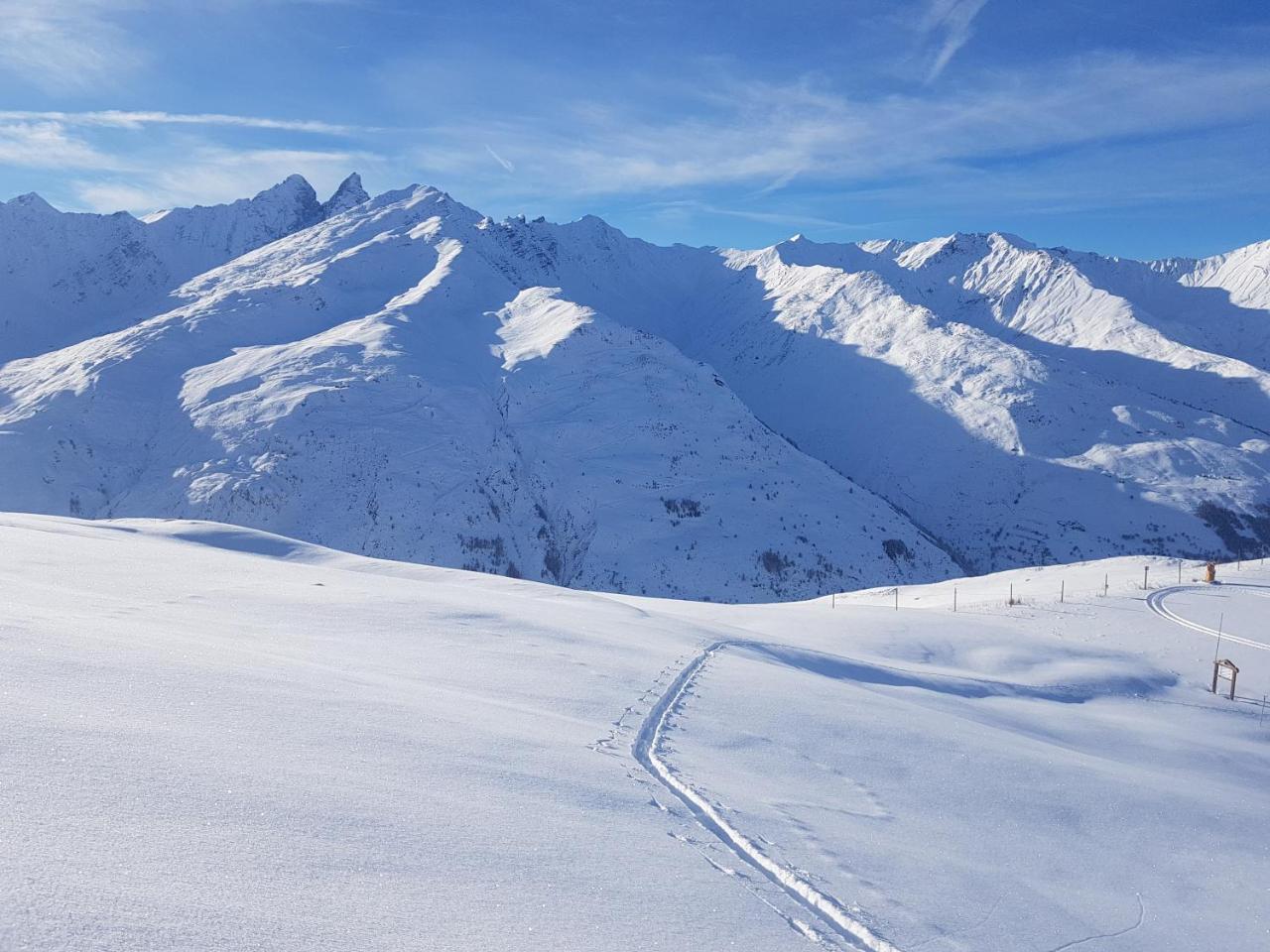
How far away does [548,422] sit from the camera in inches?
2852

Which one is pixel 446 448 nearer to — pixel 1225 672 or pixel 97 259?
pixel 1225 672

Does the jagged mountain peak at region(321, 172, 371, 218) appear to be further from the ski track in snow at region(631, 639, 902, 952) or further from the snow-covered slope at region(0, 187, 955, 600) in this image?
the ski track in snow at region(631, 639, 902, 952)

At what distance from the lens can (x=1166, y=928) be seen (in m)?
7.25

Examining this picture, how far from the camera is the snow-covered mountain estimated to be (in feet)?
182

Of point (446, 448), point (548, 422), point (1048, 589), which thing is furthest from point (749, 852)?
point (548, 422)

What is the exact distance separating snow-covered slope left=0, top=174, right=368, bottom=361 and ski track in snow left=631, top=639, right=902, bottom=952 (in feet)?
340

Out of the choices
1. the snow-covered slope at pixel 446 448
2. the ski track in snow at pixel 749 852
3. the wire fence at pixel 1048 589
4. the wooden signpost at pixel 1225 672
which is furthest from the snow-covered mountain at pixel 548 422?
the ski track in snow at pixel 749 852

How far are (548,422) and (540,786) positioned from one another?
66.4 metres

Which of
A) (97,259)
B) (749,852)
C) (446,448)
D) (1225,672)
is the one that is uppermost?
(97,259)

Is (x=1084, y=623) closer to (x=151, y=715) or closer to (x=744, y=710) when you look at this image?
(x=744, y=710)

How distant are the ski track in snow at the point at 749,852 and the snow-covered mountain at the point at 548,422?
137ft

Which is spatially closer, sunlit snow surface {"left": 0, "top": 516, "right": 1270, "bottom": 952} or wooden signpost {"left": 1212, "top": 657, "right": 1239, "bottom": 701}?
sunlit snow surface {"left": 0, "top": 516, "right": 1270, "bottom": 952}

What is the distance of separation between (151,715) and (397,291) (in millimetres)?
97248

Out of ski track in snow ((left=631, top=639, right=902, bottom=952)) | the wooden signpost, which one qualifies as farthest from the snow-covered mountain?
ski track in snow ((left=631, top=639, right=902, bottom=952))
